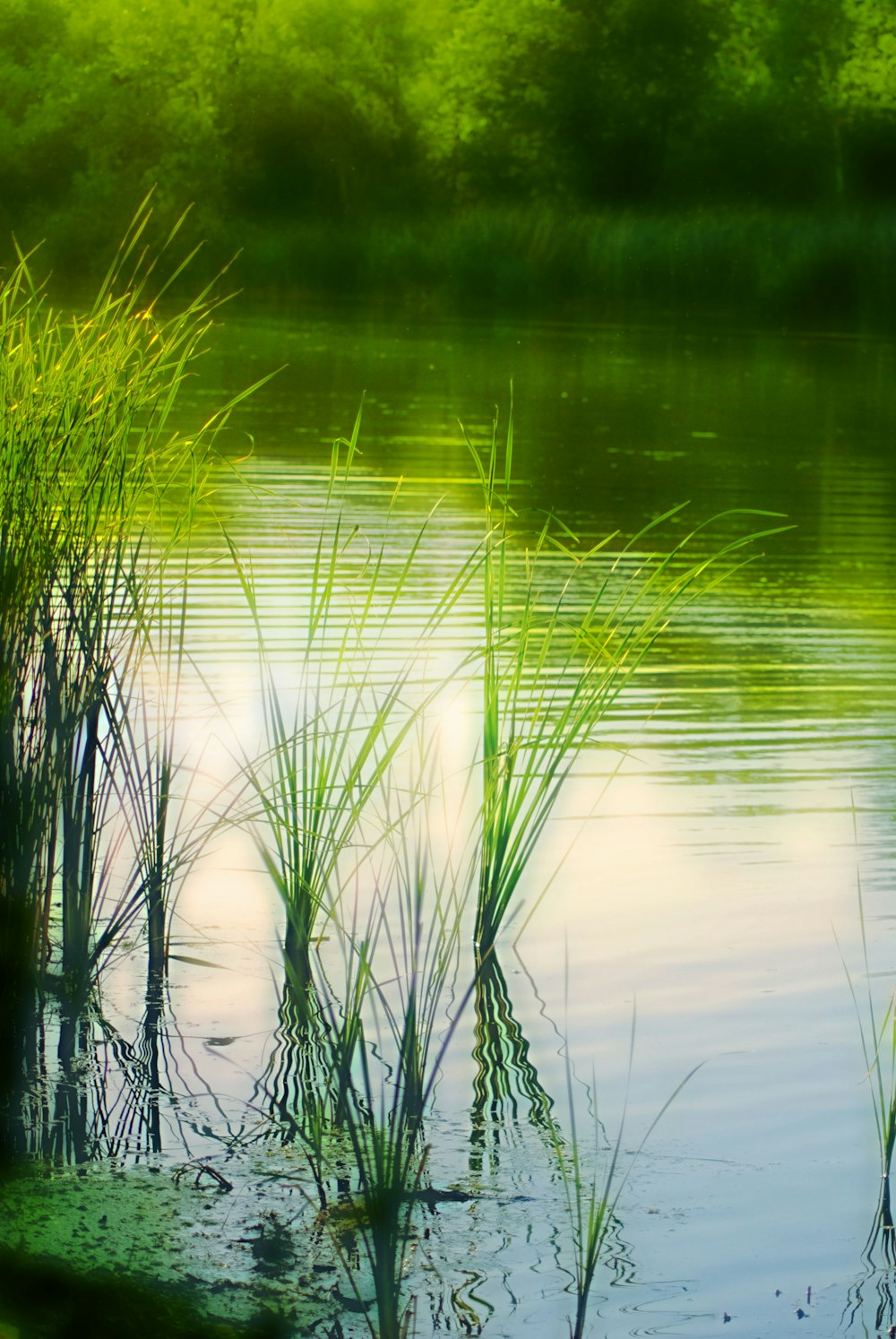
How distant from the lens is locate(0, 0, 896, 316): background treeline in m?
34.6

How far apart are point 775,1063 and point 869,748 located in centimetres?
261

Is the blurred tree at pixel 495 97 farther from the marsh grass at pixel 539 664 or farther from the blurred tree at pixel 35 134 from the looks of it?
the marsh grass at pixel 539 664

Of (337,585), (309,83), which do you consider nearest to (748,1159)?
(337,585)

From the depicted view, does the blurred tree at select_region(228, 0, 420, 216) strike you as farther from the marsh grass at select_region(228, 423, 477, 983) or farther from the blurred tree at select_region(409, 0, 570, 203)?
the marsh grass at select_region(228, 423, 477, 983)

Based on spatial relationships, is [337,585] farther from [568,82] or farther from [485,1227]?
[568,82]

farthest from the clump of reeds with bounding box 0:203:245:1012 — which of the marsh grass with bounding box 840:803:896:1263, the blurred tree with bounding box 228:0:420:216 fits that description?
the blurred tree with bounding box 228:0:420:216

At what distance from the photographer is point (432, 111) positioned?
37688mm

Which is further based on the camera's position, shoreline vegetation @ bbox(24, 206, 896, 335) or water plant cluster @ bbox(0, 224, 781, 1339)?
shoreline vegetation @ bbox(24, 206, 896, 335)

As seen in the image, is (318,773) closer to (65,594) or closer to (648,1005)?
(65,594)

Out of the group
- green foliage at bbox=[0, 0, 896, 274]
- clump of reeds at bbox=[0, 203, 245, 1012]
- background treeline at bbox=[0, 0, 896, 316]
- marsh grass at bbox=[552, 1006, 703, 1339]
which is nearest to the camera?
marsh grass at bbox=[552, 1006, 703, 1339]

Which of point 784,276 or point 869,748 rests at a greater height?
point 784,276

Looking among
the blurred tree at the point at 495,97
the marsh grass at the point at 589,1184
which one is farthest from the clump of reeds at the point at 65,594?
the blurred tree at the point at 495,97

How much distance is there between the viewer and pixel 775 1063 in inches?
145

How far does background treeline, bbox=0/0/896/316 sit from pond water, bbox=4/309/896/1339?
86.4 feet
